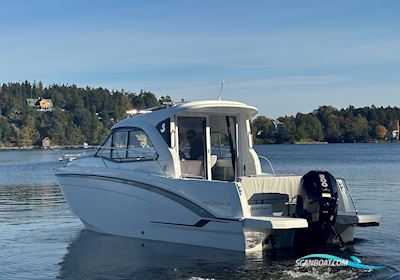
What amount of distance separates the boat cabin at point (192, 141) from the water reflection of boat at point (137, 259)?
1.65 m

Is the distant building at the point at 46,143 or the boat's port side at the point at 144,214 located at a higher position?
the boat's port side at the point at 144,214

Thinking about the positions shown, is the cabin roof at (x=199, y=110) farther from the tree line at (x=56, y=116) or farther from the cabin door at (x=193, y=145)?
the tree line at (x=56, y=116)

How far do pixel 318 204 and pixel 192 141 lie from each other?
368cm

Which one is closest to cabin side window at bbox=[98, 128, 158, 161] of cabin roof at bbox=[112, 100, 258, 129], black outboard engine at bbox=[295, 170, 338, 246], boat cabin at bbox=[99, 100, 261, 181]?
boat cabin at bbox=[99, 100, 261, 181]

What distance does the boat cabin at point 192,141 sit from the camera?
15320 mm

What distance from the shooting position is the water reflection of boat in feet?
41.9

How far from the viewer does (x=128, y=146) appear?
640 inches

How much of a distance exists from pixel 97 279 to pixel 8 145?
515ft

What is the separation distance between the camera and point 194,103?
15227 millimetres

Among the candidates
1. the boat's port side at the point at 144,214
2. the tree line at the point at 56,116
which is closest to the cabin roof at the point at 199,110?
the boat's port side at the point at 144,214

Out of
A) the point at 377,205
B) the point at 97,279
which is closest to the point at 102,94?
the point at 377,205

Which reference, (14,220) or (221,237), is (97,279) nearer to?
(221,237)

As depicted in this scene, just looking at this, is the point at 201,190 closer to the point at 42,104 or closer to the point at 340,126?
the point at 340,126

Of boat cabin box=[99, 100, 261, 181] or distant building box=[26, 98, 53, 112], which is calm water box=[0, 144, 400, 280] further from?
distant building box=[26, 98, 53, 112]
